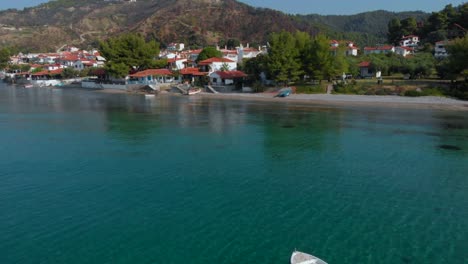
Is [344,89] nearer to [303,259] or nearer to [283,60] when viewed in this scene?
[283,60]

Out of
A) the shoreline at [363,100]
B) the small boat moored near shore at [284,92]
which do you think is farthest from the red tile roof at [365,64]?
the small boat moored near shore at [284,92]

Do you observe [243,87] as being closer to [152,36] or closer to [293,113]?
[293,113]

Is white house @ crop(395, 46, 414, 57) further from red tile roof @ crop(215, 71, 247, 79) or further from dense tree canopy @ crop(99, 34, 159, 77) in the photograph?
dense tree canopy @ crop(99, 34, 159, 77)

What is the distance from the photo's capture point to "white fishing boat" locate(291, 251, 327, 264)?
12172mm

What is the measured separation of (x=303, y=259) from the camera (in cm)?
1232

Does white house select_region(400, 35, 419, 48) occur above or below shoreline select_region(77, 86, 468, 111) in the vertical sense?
above

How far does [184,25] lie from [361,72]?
135412 mm

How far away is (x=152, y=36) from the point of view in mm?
191750

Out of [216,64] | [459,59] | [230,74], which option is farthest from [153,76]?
[459,59]

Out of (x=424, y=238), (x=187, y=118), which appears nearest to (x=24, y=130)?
(x=187, y=118)

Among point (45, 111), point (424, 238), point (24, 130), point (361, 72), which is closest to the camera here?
point (424, 238)

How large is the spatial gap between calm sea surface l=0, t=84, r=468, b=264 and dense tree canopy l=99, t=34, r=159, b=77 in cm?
5120

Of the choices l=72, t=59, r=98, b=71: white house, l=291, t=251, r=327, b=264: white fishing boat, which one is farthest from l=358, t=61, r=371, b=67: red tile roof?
l=72, t=59, r=98, b=71: white house

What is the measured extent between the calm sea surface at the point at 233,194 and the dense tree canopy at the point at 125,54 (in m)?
51.2
